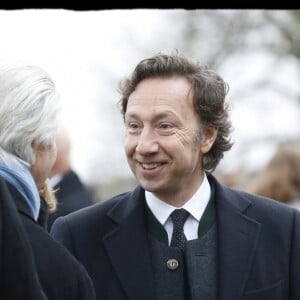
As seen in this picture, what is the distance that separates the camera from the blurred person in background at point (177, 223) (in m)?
4.44

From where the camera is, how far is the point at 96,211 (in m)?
4.66

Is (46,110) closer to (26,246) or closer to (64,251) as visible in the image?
(64,251)

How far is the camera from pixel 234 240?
459cm

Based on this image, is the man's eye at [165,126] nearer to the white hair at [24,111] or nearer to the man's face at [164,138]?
the man's face at [164,138]

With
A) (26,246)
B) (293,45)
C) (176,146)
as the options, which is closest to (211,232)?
(176,146)

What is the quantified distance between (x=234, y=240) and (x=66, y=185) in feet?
9.31

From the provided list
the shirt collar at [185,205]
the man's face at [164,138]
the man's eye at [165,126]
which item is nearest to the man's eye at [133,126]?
the man's face at [164,138]

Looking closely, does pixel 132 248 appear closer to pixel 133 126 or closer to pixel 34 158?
pixel 133 126

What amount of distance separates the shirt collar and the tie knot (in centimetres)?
2

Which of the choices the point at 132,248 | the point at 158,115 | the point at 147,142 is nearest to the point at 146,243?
the point at 132,248

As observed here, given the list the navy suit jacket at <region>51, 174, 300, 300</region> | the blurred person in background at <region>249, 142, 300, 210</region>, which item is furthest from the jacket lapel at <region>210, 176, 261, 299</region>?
the blurred person in background at <region>249, 142, 300, 210</region>
